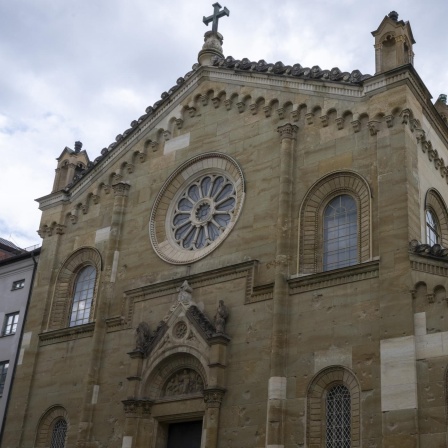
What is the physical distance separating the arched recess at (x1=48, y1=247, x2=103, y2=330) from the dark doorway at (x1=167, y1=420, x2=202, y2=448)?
6.66 meters

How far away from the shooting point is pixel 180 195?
1031 inches

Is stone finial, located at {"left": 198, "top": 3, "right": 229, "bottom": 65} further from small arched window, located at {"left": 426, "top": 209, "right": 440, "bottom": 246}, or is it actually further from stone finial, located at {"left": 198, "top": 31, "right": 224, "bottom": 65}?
small arched window, located at {"left": 426, "top": 209, "right": 440, "bottom": 246}

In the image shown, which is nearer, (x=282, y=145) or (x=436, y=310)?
(x=436, y=310)

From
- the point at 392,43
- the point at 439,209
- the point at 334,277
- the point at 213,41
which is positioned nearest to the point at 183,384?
the point at 334,277

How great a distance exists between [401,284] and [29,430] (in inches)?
555

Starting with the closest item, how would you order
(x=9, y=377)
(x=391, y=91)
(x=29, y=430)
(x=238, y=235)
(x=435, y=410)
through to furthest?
(x=435, y=410), (x=391, y=91), (x=238, y=235), (x=29, y=430), (x=9, y=377)

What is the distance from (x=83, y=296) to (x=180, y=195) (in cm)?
526

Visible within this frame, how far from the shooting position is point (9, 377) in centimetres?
2888

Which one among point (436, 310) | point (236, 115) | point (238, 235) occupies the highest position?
A: point (236, 115)

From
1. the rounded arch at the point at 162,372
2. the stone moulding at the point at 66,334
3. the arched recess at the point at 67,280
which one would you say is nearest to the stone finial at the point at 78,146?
the arched recess at the point at 67,280

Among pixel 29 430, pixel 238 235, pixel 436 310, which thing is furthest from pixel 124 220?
pixel 436 310

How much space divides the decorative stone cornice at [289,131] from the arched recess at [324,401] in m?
7.63

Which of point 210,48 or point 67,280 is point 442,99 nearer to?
point 210,48

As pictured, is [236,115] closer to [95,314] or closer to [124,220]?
[124,220]
